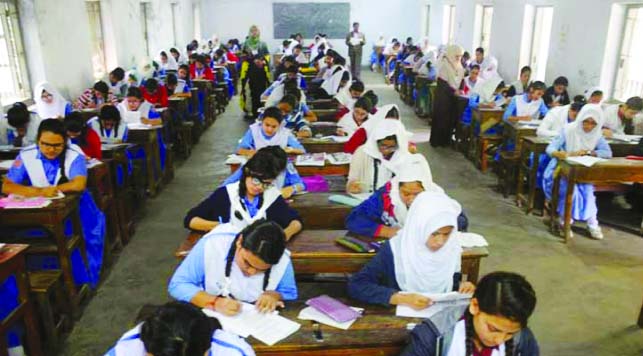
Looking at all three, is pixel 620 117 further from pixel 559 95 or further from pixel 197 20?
pixel 197 20

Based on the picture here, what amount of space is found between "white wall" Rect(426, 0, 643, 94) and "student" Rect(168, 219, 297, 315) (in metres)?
6.41

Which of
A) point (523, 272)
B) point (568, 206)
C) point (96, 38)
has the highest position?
point (96, 38)

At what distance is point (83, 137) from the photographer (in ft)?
15.9

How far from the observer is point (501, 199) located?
6.55m

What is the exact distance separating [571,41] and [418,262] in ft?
23.0

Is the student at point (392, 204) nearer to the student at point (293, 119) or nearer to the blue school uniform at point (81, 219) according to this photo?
the blue school uniform at point (81, 219)

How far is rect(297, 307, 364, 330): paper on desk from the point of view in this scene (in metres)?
2.40

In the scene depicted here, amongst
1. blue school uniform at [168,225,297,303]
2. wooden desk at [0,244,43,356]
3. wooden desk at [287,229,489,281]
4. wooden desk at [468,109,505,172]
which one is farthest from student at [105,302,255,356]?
wooden desk at [468,109,505,172]

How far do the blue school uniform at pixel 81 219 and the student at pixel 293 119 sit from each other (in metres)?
2.29

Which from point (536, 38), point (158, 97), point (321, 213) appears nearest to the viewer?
point (321, 213)

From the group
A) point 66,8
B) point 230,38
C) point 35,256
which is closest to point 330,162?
point 35,256

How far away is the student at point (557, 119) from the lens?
6.18 meters

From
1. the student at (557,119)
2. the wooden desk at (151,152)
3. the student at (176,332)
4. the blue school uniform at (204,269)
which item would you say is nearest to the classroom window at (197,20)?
the wooden desk at (151,152)

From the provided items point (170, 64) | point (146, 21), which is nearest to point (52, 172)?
point (170, 64)
